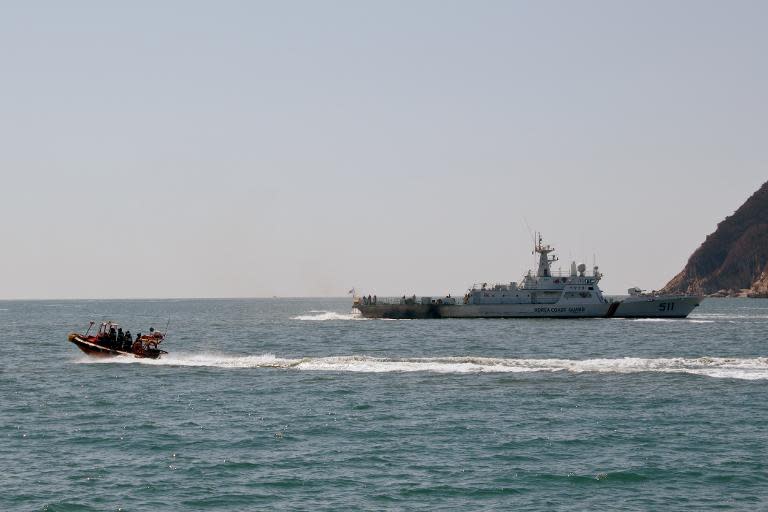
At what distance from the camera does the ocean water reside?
84.9ft

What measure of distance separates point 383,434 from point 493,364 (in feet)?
78.6

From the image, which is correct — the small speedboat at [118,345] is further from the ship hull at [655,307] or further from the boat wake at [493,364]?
the ship hull at [655,307]

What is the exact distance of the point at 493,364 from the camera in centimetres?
5738

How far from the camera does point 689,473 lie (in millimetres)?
27766

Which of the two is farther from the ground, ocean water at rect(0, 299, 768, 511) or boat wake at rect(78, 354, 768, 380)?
boat wake at rect(78, 354, 768, 380)

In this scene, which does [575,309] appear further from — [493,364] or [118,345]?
[118,345]

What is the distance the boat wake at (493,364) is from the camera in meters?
53.7

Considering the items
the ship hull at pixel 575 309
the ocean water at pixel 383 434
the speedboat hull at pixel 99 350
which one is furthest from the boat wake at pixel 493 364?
the ship hull at pixel 575 309

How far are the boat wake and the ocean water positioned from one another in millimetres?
203

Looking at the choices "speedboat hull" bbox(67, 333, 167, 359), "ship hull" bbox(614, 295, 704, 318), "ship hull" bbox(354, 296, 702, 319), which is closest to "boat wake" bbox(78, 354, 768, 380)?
"speedboat hull" bbox(67, 333, 167, 359)

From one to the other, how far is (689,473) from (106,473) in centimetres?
1969

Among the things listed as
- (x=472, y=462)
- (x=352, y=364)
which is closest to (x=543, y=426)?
(x=472, y=462)

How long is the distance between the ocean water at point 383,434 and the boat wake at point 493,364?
0.66ft

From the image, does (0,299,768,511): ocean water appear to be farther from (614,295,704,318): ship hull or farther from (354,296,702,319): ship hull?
(614,295,704,318): ship hull
